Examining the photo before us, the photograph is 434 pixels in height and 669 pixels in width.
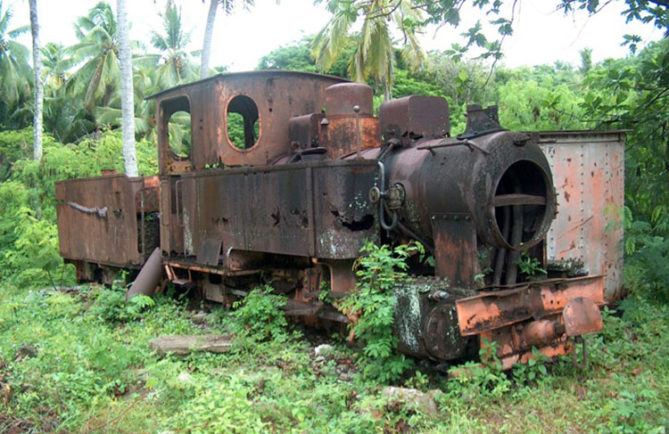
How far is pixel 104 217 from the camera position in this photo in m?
9.37

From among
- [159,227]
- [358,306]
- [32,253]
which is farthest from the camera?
[32,253]

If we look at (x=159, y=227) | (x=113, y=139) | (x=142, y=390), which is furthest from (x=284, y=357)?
(x=113, y=139)

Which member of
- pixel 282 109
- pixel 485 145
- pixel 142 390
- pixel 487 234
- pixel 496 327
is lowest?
pixel 142 390

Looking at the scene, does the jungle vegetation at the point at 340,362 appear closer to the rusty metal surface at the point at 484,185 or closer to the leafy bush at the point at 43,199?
the leafy bush at the point at 43,199

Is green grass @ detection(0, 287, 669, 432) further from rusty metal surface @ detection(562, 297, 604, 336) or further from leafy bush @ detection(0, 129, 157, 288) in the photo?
leafy bush @ detection(0, 129, 157, 288)

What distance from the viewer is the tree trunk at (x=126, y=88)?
38.3 feet

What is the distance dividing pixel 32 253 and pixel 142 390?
8.04 m

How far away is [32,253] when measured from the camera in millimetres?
11422

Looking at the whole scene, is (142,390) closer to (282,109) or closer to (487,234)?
(487,234)

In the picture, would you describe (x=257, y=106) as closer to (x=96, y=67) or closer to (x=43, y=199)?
(x=43, y=199)

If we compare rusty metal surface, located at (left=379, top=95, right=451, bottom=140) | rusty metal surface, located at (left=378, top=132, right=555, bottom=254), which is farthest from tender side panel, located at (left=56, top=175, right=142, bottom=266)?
rusty metal surface, located at (left=378, top=132, right=555, bottom=254)

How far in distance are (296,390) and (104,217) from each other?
6.05m

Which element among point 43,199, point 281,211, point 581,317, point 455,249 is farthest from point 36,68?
point 581,317

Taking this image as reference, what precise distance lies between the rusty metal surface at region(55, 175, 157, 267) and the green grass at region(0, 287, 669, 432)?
278cm
